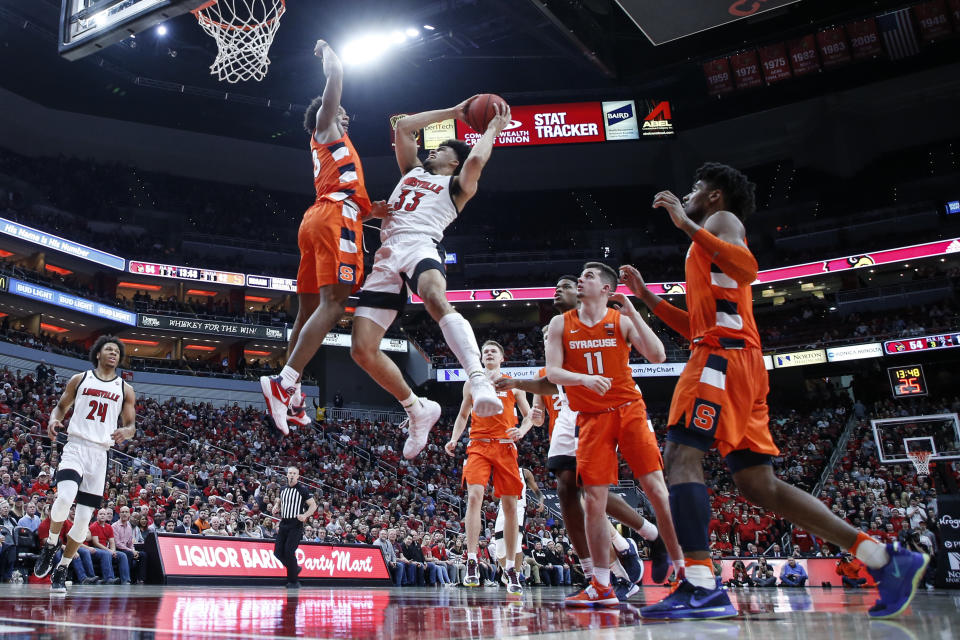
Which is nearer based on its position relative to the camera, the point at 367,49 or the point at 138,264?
the point at 367,49

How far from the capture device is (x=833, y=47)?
30047 millimetres

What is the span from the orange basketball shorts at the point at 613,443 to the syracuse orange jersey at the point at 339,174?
7.27ft

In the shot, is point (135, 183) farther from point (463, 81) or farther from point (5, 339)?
point (463, 81)

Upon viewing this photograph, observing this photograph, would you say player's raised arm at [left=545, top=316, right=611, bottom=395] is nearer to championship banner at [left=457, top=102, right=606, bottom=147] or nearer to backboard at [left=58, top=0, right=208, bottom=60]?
backboard at [left=58, top=0, right=208, bottom=60]

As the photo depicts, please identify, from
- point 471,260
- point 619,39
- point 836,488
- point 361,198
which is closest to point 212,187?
point 471,260

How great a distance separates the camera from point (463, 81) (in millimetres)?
35312

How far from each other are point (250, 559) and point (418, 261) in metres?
8.34

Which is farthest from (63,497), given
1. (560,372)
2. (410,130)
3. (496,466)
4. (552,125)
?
(552,125)

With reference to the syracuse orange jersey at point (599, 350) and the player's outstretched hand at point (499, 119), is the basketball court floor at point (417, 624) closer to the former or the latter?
the syracuse orange jersey at point (599, 350)

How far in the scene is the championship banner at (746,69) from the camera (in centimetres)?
3138

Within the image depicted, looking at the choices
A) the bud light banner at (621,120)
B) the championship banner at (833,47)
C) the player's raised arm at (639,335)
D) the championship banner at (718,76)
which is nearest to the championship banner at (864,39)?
the championship banner at (833,47)

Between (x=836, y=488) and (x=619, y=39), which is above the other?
(x=619, y=39)

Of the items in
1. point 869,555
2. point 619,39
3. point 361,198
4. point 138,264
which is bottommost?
point 869,555

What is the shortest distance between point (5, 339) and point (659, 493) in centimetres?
2743
